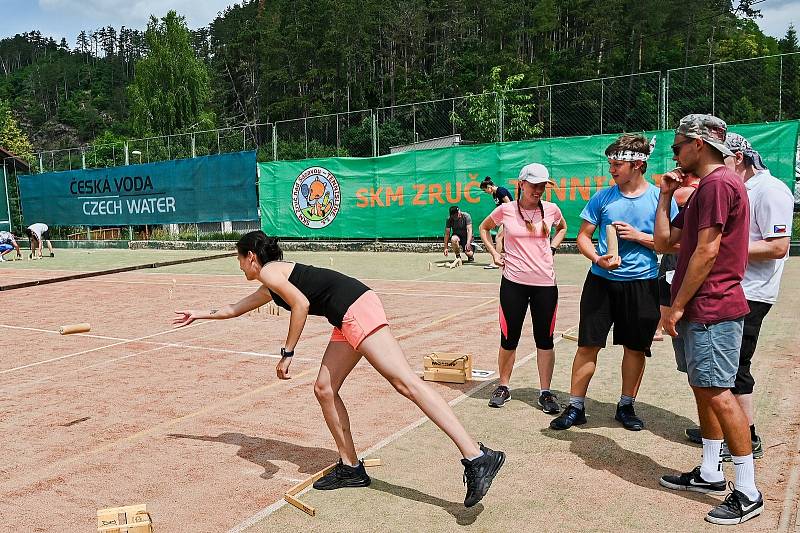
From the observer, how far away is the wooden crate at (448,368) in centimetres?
708

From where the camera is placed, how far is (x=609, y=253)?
5.39m

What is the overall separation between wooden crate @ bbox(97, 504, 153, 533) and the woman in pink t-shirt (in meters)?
3.21

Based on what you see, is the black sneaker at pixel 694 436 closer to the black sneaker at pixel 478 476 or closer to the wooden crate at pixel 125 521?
the black sneaker at pixel 478 476

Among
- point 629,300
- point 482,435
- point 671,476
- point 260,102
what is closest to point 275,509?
point 482,435

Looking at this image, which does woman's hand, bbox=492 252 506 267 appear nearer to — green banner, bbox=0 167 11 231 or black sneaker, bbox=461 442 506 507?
black sneaker, bbox=461 442 506 507

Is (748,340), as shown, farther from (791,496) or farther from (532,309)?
→ (532,309)

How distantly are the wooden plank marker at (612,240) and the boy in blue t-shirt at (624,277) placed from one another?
3 centimetres

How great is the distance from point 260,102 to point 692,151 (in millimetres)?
87152

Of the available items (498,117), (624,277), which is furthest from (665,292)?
(498,117)

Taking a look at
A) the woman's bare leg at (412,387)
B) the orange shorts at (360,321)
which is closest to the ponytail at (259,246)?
the orange shorts at (360,321)

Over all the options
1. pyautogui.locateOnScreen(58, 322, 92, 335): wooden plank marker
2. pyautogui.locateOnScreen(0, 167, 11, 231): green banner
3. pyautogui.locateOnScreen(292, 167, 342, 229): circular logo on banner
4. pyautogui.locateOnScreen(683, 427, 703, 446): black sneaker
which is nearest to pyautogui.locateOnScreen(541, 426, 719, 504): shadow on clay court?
pyautogui.locateOnScreen(683, 427, 703, 446): black sneaker

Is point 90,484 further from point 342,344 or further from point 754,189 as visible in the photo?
point 754,189

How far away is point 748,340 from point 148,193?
86.6 ft

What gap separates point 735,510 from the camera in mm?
3975
